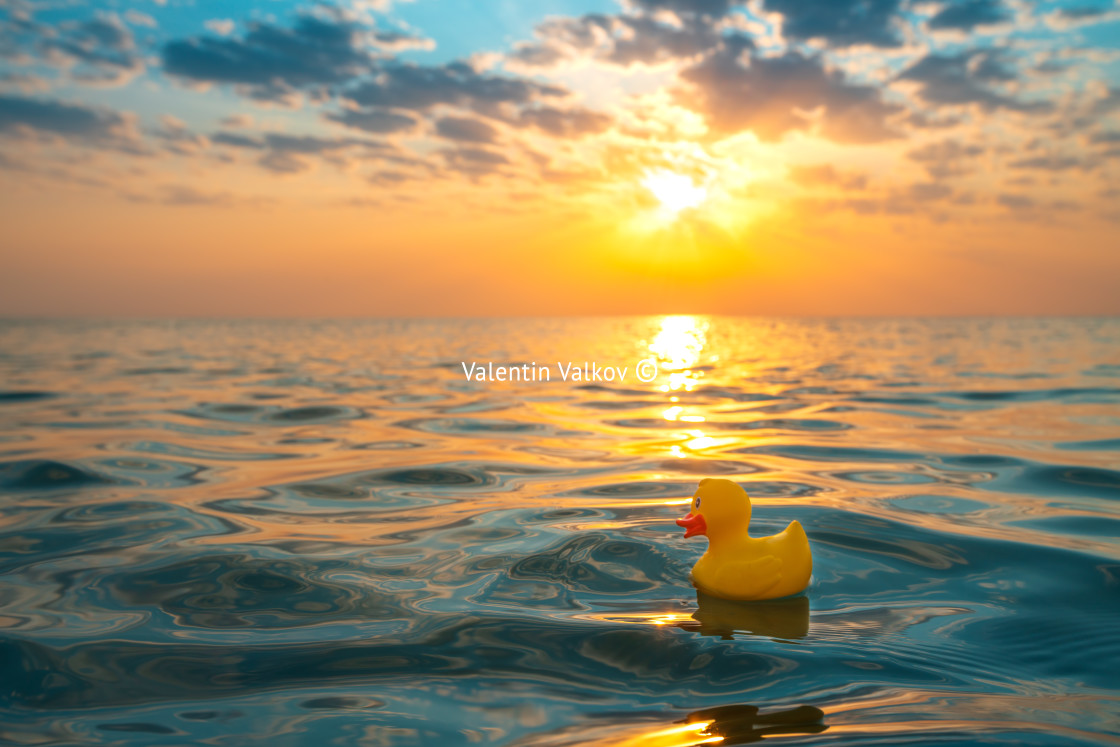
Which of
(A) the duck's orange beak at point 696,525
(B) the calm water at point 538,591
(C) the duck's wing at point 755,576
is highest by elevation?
(A) the duck's orange beak at point 696,525

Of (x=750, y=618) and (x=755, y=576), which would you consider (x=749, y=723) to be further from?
(x=755, y=576)

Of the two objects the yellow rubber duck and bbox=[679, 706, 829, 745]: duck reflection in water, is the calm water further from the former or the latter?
the yellow rubber duck

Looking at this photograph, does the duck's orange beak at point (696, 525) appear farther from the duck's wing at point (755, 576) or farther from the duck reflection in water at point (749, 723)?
the duck reflection in water at point (749, 723)

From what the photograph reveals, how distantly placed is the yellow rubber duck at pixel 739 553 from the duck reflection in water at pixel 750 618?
0.07 meters

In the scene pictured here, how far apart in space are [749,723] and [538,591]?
5.45 ft

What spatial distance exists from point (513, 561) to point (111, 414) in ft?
34.3

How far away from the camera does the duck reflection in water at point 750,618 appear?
3.34 meters

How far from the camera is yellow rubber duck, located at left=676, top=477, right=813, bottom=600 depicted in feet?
11.7

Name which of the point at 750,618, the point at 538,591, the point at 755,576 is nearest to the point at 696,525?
the point at 755,576

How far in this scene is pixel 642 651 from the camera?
3162 millimetres

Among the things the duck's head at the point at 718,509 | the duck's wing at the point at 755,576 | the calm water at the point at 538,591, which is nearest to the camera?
the calm water at the point at 538,591

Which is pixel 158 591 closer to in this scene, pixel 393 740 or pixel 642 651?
pixel 393 740

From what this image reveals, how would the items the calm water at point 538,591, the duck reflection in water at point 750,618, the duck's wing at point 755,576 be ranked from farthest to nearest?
1. the duck's wing at point 755,576
2. the duck reflection in water at point 750,618
3. the calm water at point 538,591

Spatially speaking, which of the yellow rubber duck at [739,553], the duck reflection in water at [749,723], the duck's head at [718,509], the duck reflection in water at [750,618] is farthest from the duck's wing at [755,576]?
the duck reflection in water at [749,723]
